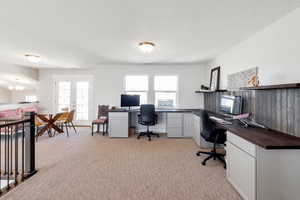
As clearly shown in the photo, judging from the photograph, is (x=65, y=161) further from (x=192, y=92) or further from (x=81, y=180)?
(x=192, y=92)

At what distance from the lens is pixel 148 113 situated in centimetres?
428

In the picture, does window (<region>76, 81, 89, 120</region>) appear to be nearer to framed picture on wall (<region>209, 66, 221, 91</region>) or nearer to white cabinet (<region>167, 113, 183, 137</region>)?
white cabinet (<region>167, 113, 183, 137</region>)

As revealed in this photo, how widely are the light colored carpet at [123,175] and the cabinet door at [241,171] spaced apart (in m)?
0.16

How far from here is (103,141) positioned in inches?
164

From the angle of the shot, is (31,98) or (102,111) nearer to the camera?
(102,111)

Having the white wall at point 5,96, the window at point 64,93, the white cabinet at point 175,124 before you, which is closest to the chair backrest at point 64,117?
the window at point 64,93

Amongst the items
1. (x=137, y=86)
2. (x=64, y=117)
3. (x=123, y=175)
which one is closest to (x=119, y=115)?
(x=137, y=86)

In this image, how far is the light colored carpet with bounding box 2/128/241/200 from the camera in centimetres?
196

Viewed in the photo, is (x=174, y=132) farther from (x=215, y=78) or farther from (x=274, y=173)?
(x=274, y=173)

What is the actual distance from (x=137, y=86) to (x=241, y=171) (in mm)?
3980

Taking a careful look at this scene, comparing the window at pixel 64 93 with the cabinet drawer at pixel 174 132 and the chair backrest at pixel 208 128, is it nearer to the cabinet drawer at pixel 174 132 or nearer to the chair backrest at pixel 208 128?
the cabinet drawer at pixel 174 132

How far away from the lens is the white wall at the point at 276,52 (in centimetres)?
186

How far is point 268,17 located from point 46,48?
4.33 meters

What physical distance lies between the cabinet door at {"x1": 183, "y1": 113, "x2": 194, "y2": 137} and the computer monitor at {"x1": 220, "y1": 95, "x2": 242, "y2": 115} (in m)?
1.16
